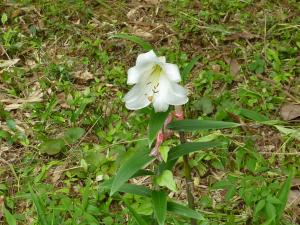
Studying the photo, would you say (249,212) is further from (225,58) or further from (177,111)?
(225,58)

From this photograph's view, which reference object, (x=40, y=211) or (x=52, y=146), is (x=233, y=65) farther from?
(x=40, y=211)

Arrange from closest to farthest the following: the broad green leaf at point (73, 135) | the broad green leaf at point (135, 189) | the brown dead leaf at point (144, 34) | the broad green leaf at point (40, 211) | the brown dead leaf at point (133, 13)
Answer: the broad green leaf at point (135, 189) < the broad green leaf at point (40, 211) < the broad green leaf at point (73, 135) < the brown dead leaf at point (144, 34) < the brown dead leaf at point (133, 13)

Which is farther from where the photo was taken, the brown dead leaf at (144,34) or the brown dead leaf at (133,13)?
the brown dead leaf at (133,13)

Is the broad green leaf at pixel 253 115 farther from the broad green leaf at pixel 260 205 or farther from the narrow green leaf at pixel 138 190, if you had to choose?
the narrow green leaf at pixel 138 190

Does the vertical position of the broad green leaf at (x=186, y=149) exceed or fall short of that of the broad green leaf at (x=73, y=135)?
it exceeds it

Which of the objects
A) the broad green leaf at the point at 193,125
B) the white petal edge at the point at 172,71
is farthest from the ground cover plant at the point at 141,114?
the white petal edge at the point at 172,71

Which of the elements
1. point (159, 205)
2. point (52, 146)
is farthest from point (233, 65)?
point (159, 205)

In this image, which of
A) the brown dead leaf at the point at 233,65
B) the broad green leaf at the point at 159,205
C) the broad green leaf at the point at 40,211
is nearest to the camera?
the broad green leaf at the point at 159,205
